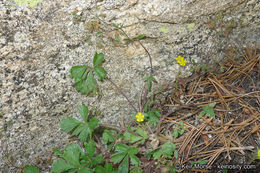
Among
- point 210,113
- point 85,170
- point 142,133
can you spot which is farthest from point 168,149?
point 85,170

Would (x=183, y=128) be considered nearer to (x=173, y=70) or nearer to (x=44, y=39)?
(x=173, y=70)

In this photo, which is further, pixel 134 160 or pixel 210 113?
pixel 210 113

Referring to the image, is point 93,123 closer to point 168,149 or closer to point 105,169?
point 105,169

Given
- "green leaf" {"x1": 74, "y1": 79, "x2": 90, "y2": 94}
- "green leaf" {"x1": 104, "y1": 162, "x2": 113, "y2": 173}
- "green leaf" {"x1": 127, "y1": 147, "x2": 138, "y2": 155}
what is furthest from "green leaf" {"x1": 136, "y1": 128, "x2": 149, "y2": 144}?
"green leaf" {"x1": 74, "y1": 79, "x2": 90, "y2": 94}

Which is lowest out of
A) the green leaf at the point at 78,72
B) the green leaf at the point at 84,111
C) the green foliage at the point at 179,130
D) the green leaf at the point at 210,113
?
the green foliage at the point at 179,130

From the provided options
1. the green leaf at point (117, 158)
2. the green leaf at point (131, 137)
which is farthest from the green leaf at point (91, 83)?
the green leaf at point (117, 158)

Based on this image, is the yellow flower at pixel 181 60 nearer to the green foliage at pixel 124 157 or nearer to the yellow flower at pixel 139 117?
the yellow flower at pixel 139 117

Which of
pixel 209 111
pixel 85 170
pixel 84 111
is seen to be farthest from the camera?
pixel 209 111

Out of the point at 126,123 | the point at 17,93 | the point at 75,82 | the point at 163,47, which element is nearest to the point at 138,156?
the point at 126,123
